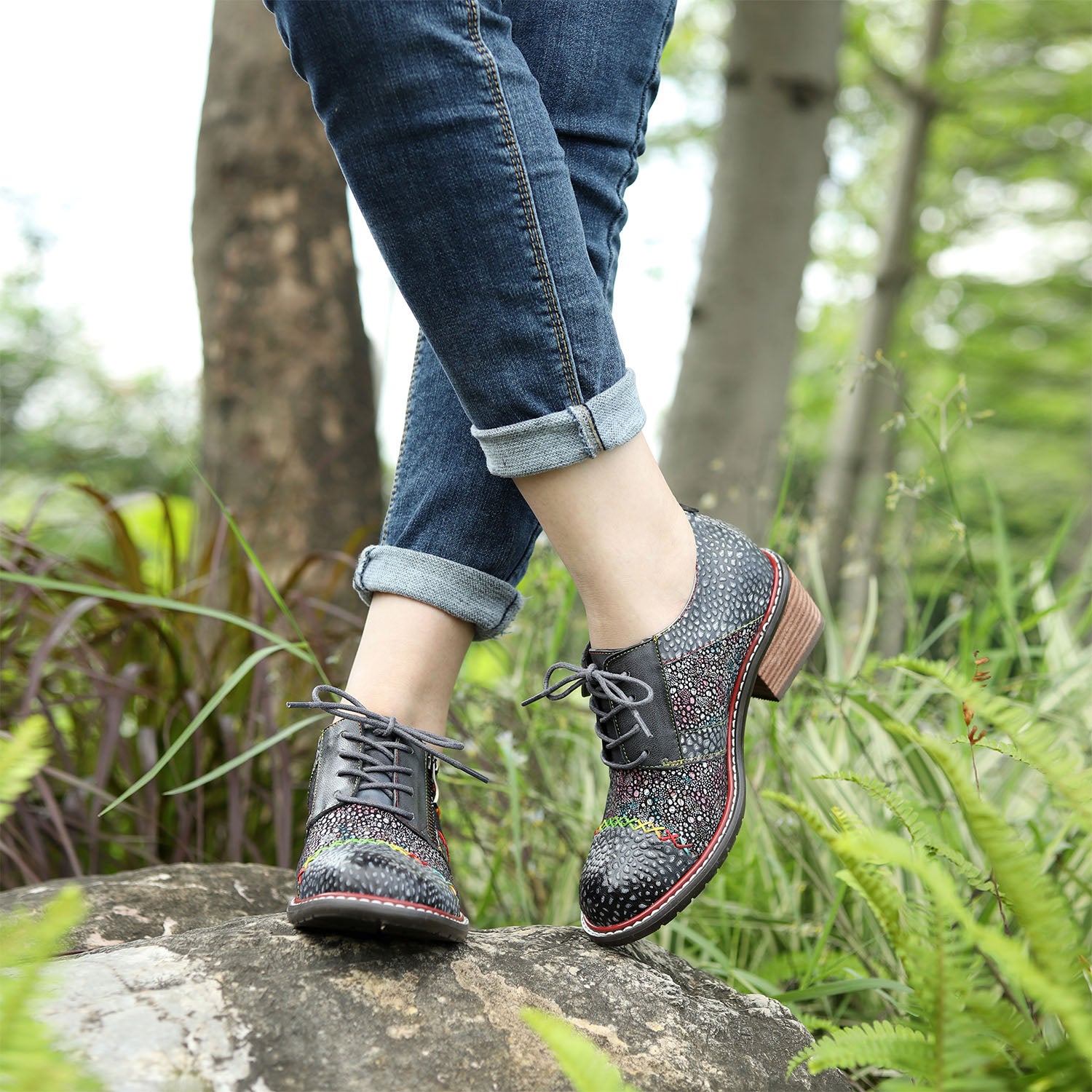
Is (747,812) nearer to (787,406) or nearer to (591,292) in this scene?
(591,292)

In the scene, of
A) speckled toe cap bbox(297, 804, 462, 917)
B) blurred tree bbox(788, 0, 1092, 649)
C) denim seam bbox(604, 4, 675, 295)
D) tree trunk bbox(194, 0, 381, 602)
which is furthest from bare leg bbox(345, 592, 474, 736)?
blurred tree bbox(788, 0, 1092, 649)

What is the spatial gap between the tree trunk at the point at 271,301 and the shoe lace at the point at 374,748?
1.32m

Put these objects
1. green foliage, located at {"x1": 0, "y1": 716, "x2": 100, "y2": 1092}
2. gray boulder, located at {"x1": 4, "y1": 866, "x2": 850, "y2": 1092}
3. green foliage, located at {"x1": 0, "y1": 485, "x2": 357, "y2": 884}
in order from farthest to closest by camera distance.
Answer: green foliage, located at {"x1": 0, "y1": 485, "x2": 357, "y2": 884} < gray boulder, located at {"x1": 4, "y1": 866, "x2": 850, "y2": 1092} < green foliage, located at {"x1": 0, "y1": 716, "x2": 100, "y2": 1092}

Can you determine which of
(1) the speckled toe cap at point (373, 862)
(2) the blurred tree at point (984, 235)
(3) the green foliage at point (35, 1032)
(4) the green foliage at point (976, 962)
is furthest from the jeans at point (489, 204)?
(2) the blurred tree at point (984, 235)

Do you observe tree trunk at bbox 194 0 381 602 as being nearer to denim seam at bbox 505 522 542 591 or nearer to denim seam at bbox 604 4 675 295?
denim seam at bbox 505 522 542 591

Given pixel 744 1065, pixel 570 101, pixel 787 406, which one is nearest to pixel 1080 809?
pixel 744 1065

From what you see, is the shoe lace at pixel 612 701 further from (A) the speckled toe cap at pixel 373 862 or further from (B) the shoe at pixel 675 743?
(A) the speckled toe cap at pixel 373 862

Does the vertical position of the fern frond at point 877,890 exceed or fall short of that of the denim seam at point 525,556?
it falls short

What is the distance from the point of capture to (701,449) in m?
3.05

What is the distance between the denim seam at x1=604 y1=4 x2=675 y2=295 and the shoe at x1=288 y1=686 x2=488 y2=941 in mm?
596

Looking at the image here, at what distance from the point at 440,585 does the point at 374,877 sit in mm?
341

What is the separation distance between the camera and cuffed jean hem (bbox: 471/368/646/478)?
37.2 inches

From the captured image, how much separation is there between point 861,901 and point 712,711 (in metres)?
0.44

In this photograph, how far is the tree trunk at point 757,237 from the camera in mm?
3072
